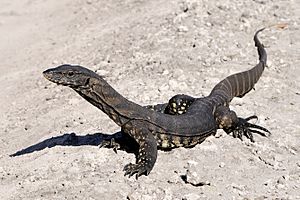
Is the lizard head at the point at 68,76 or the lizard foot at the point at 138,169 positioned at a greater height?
the lizard head at the point at 68,76

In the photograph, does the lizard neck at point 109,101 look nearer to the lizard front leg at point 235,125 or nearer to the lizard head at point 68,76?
the lizard head at point 68,76

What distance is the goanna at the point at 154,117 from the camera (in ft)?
22.2

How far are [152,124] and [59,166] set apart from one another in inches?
47.4

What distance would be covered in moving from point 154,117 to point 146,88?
176 cm

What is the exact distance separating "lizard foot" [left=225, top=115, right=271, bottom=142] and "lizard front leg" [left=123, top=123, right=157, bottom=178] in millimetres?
1214

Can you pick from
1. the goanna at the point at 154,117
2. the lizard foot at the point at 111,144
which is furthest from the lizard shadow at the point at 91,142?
the goanna at the point at 154,117

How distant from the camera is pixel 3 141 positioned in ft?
27.6

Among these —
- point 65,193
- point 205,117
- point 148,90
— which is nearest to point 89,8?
point 148,90

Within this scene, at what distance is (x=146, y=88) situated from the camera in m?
8.84

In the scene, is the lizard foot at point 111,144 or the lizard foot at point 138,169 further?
the lizard foot at point 111,144

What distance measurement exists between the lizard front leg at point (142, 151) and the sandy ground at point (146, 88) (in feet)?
0.32

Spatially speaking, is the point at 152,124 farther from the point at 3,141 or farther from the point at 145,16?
the point at 145,16

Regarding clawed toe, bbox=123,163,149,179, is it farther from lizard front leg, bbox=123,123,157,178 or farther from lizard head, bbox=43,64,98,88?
lizard head, bbox=43,64,98,88

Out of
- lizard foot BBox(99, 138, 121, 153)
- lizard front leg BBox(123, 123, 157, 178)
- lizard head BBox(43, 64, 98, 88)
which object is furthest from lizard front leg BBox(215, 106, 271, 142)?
lizard head BBox(43, 64, 98, 88)
